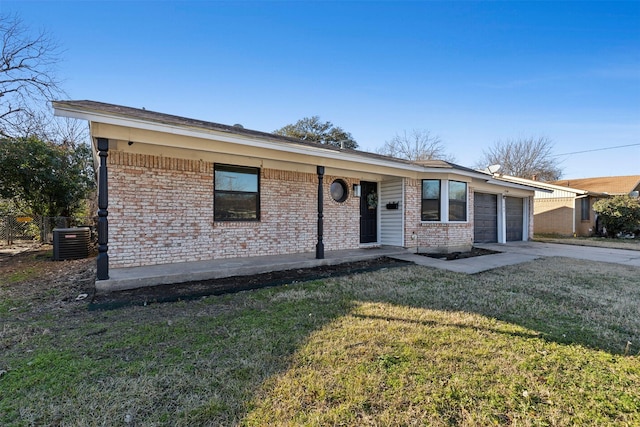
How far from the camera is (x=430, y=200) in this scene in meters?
9.58

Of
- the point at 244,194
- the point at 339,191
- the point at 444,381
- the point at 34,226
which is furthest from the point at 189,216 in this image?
the point at 34,226

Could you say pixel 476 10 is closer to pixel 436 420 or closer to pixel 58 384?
pixel 436 420

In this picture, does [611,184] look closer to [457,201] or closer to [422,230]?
[457,201]

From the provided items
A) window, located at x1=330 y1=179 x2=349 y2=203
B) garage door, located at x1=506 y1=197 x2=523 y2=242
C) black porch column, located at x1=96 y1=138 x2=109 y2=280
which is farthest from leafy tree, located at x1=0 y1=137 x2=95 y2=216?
garage door, located at x1=506 y1=197 x2=523 y2=242

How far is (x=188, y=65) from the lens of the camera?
31.9 ft

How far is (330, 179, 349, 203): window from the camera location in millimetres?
9016

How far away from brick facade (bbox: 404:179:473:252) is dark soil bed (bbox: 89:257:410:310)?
250cm

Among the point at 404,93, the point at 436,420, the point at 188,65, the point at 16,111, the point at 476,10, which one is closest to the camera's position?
the point at 436,420

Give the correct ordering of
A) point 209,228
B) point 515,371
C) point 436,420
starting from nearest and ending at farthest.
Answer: point 436,420 → point 515,371 → point 209,228

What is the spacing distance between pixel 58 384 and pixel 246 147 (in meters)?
4.71

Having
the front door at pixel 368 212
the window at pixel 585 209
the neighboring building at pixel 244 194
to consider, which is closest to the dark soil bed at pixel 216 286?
the neighboring building at pixel 244 194

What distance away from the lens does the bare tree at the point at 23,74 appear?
1200 centimetres

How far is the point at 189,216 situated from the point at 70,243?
4511mm

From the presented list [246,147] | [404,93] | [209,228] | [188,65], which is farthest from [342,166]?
[404,93]
